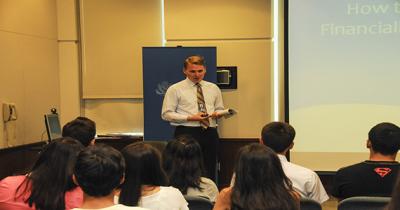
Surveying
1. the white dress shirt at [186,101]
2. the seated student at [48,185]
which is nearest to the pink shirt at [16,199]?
the seated student at [48,185]

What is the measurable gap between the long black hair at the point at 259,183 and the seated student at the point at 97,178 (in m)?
0.56

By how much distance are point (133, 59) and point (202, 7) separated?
1133 mm

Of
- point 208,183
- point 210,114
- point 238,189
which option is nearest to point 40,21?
point 210,114

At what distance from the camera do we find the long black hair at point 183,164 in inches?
107

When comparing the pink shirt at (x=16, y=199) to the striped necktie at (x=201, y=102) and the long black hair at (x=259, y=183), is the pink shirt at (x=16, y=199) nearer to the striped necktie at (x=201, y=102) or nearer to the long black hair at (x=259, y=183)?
the long black hair at (x=259, y=183)

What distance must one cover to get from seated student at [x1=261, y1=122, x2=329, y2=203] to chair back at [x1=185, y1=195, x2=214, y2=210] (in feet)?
1.77

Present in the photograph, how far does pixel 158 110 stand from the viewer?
5527mm

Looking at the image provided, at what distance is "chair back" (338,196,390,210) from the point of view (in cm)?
216

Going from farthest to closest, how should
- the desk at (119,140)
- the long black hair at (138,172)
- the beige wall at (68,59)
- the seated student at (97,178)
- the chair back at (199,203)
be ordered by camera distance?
1. the beige wall at (68,59)
2. the desk at (119,140)
3. the chair back at (199,203)
4. the long black hair at (138,172)
5. the seated student at (97,178)

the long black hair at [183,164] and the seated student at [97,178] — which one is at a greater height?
the seated student at [97,178]

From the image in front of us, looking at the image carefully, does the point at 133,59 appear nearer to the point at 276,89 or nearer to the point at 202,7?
the point at 202,7

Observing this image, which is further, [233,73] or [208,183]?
[233,73]

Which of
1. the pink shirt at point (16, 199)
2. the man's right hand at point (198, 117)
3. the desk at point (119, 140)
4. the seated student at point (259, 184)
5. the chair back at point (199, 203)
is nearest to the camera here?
the seated student at point (259, 184)

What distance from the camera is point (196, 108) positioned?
4754 millimetres
